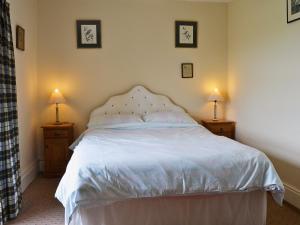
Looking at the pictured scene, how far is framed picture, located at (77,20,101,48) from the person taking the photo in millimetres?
4184

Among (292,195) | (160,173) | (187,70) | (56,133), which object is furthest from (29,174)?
(292,195)

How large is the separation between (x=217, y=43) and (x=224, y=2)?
642mm

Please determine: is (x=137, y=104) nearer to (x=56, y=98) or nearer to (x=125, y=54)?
(x=125, y=54)

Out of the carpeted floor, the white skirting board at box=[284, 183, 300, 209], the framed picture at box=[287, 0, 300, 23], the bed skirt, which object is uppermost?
the framed picture at box=[287, 0, 300, 23]

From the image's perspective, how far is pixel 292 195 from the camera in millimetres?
3016

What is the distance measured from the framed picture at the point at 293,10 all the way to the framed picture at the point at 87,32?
253 cm

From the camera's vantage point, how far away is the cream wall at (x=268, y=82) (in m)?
3.01

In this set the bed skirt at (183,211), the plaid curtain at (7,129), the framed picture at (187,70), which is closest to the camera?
the bed skirt at (183,211)

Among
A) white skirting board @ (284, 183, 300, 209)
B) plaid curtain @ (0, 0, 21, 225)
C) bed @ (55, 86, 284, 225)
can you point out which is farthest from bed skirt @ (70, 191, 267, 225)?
plaid curtain @ (0, 0, 21, 225)

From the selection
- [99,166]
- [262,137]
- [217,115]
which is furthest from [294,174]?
[99,166]

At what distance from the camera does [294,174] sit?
3.03 m

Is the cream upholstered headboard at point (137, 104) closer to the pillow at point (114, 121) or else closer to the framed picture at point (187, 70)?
the pillow at point (114, 121)

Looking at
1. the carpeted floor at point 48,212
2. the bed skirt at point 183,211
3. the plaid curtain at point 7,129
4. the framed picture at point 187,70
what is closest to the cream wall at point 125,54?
the framed picture at point 187,70

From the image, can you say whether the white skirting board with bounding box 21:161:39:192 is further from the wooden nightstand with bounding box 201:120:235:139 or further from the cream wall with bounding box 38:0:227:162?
the wooden nightstand with bounding box 201:120:235:139
